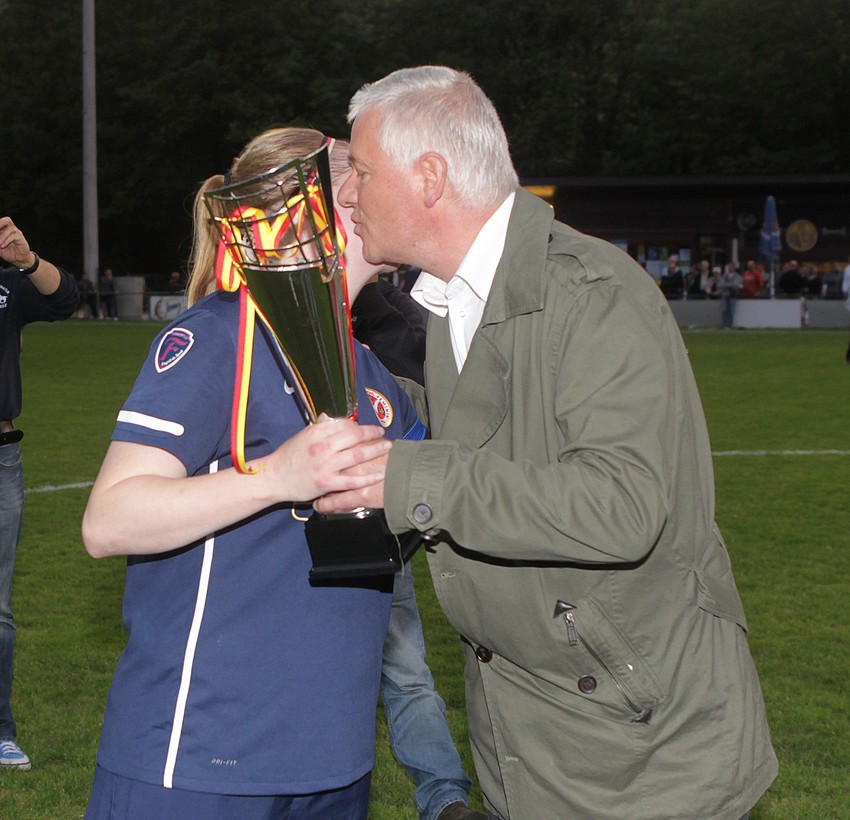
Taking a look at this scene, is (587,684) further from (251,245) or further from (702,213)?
(702,213)

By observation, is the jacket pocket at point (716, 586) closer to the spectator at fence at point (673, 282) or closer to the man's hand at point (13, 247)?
the man's hand at point (13, 247)

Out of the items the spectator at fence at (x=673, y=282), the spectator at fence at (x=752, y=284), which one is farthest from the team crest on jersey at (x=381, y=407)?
the spectator at fence at (x=752, y=284)

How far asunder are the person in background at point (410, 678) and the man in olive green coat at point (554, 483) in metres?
1.73

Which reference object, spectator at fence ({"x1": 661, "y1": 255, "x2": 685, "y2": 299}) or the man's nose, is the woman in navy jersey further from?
spectator at fence ({"x1": 661, "y1": 255, "x2": 685, "y2": 299})

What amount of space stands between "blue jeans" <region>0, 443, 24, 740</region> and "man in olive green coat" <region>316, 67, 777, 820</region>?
116 inches

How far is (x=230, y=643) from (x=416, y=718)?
224 centimetres

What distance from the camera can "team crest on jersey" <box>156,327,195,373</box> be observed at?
2.17 m

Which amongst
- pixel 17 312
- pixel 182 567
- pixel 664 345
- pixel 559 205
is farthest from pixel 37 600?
pixel 559 205

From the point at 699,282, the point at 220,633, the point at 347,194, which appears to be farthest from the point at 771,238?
the point at 220,633

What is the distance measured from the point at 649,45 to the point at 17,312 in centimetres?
5586

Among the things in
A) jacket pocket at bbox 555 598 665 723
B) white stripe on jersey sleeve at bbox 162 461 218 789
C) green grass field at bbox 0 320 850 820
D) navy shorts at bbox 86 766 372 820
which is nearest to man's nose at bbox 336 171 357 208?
white stripe on jersey sleeve at bbox 162 461 218 789

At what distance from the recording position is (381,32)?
56.2 m

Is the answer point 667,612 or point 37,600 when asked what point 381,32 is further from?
point 667,612

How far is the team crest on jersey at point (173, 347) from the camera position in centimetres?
217
